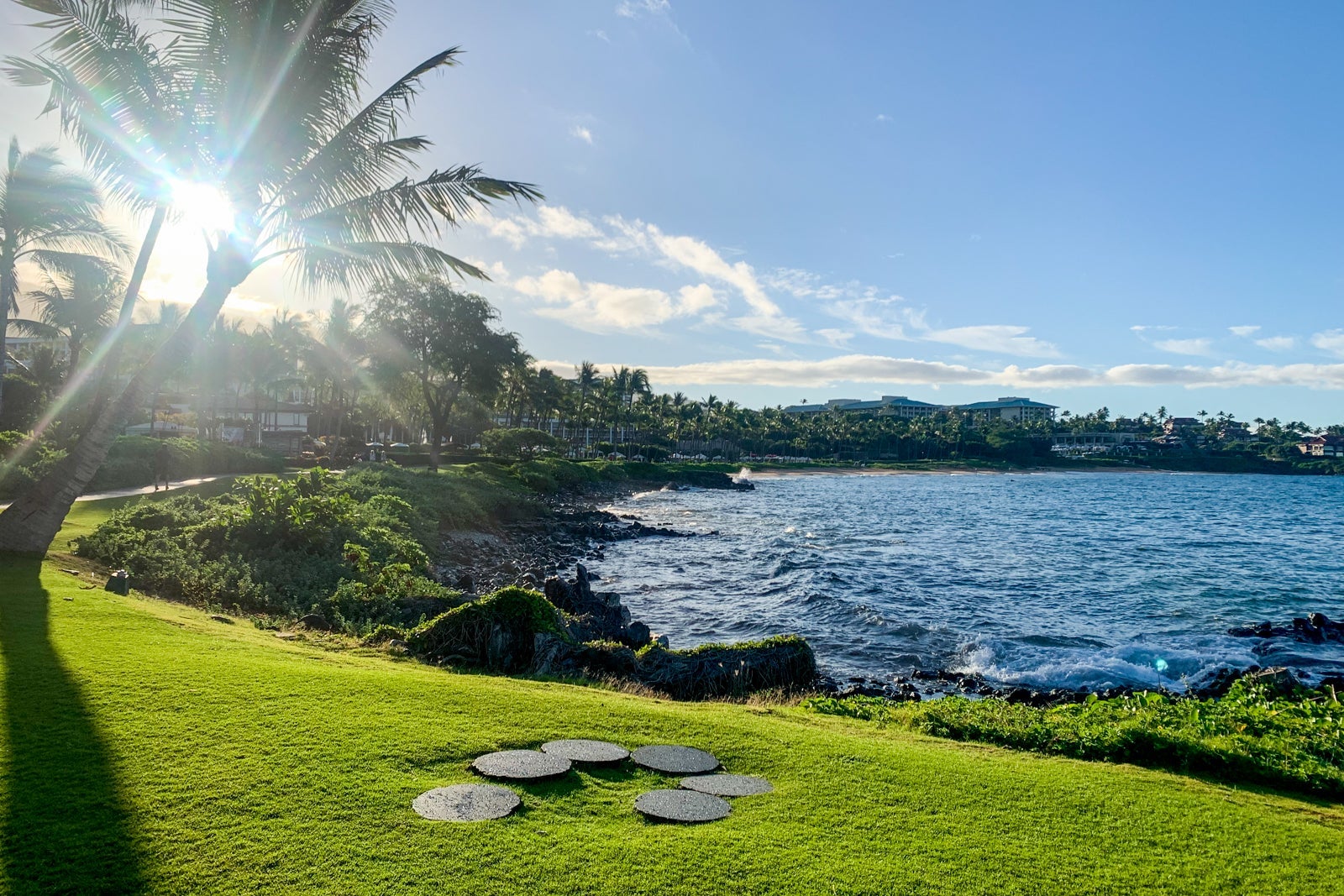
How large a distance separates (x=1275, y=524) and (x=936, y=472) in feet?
258

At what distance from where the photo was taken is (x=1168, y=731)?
25.2 ft

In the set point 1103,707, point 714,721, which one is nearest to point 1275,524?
point 1103,707

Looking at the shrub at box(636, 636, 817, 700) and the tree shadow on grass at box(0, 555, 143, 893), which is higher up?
the tree shadow on grass at box(0, 555, 143, 893)

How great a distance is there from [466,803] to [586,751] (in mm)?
1304

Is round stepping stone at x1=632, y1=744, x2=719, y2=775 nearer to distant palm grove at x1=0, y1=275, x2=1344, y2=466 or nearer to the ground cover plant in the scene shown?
the ground cover plant

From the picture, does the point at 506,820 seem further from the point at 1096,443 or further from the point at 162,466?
the point at 1096,443

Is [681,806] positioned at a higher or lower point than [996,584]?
higher

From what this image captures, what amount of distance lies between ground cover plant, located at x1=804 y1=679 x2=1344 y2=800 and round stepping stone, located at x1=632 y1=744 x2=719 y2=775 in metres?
3.49

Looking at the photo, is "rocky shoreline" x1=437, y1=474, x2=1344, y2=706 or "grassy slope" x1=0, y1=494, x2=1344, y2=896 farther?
"rocky shoreline" x1=437, y1=474, x2=1344, y2=706

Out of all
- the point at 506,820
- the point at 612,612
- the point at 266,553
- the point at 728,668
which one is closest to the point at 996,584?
the point at 612,612

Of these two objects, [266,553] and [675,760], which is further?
[266,553]

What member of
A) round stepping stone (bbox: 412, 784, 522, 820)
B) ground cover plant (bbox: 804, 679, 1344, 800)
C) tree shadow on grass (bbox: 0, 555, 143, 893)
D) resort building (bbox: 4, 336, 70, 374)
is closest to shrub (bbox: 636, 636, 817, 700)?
ground cover plant (bbox: 804, 679, 1344, 800)

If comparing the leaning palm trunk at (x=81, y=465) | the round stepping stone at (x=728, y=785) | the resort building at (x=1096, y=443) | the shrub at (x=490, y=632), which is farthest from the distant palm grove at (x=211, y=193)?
the resort building at (x=1096, y=443)

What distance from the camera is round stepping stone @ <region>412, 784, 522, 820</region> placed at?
467cm
